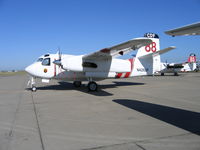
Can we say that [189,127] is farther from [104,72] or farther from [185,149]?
[104,72]

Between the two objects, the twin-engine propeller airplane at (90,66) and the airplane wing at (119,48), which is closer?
the airplane wing at (119,48)

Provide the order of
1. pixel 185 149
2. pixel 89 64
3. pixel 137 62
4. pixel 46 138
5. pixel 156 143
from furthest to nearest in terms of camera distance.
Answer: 1. pixel 137 62
2. pixel 89 64
3. pixel 46 138
4. pixel 156 143
5. pixel 185 149

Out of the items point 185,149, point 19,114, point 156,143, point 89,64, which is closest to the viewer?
point 185,149

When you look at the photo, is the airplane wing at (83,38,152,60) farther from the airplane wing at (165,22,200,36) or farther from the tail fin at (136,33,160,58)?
the airplane wing at (165,22,200,36)

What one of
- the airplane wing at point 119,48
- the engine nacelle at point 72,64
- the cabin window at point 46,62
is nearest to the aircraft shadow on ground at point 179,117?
the airplane wing at point 119,48

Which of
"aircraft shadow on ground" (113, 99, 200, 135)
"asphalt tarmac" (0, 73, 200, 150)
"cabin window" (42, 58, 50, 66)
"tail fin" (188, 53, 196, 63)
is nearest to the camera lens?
"asphalt tarmac" (0, 73, 200, 150)

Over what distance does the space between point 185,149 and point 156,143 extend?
0.54 meters

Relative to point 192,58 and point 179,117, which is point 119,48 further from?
point 192,58

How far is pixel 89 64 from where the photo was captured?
39.2 ft

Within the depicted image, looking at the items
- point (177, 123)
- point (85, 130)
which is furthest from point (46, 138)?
point (177, 123)

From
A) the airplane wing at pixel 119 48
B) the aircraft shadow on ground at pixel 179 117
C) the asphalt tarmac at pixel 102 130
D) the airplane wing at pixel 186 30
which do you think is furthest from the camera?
the airplane wing at pixel 119 48

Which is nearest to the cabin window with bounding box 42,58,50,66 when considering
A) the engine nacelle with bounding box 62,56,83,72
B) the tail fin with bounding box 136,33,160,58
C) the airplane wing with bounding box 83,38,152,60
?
the engine nacelle with bounding box 62,56,83,72

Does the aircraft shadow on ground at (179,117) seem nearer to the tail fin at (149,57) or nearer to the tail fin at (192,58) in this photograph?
the tail fin at (149,57)

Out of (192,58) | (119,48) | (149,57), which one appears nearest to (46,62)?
(119,48)
